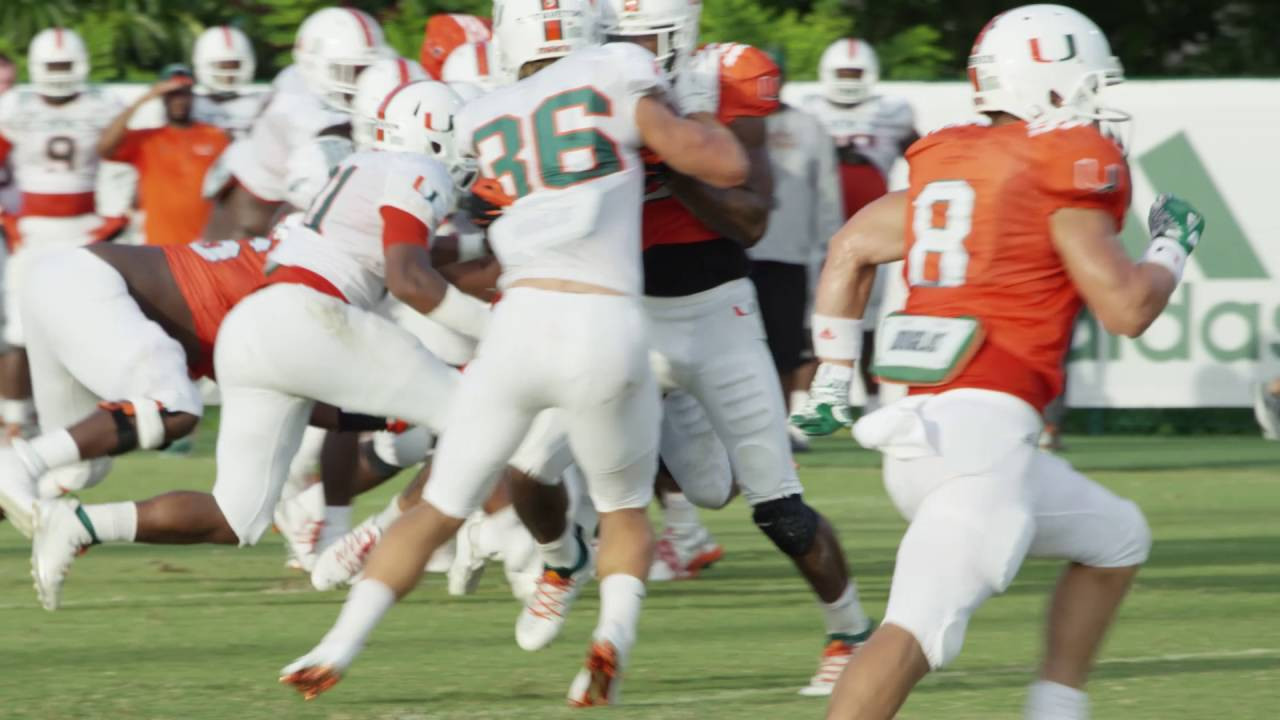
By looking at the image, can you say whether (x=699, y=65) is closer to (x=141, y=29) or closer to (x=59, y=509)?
(x=59, y=509)

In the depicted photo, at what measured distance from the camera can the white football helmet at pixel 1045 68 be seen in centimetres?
445

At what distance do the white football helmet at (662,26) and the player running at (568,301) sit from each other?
574 mm

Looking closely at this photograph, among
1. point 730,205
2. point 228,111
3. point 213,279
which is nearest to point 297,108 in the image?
point 228,111

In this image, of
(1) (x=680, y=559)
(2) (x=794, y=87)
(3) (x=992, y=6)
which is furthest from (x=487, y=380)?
(3) (x=992, y=6)

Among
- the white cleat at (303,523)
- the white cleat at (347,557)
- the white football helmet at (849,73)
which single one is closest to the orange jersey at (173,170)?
the white football helmet at (849,73)

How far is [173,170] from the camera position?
477 inches

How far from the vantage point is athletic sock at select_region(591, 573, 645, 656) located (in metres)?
5.14

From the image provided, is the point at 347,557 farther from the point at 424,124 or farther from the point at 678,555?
the point at 424,124

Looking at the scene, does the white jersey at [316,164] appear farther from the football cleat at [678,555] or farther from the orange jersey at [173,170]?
the orange jersey at [173,170]

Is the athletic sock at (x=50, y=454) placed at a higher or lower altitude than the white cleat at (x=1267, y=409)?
higher

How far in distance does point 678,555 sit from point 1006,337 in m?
3.56

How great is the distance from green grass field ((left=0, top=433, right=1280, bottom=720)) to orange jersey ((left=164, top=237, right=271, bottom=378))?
899 millimetres

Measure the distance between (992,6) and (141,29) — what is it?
725 cm

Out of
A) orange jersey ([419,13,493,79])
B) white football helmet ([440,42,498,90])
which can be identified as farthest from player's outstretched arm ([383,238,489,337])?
orange jersey ([419,13,493,79])
